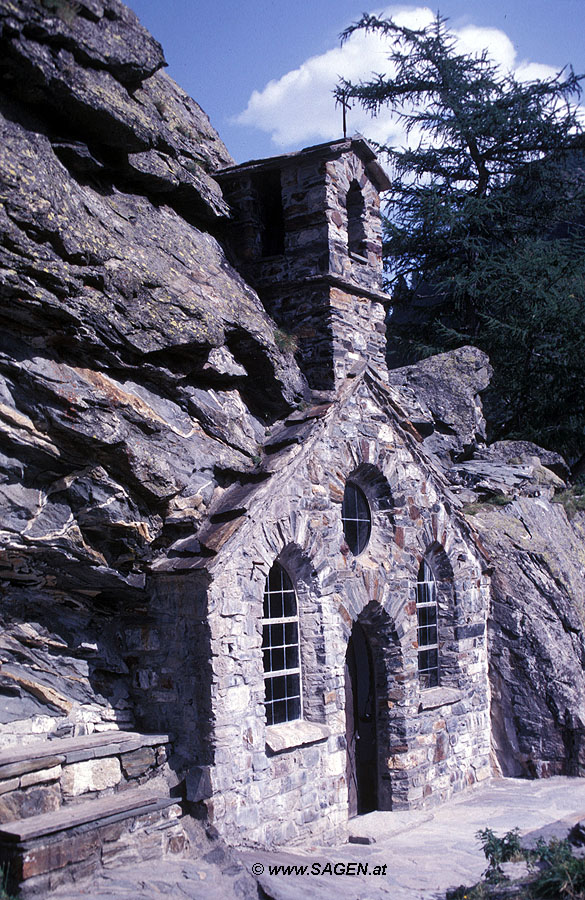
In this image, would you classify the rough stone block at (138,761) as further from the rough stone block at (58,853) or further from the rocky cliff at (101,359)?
the rough stone block at (58,853)

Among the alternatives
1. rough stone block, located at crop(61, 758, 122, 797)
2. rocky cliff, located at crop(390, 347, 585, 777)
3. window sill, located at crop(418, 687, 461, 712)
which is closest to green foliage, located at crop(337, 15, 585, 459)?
rocky cliff, located at crop(390, 347, 585, 777)

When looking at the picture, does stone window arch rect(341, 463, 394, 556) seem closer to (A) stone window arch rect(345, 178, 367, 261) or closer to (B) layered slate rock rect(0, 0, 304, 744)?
(B) layered slate rock rect(0, 0, 304, 744)

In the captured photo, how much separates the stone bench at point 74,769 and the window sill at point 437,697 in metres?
4.39

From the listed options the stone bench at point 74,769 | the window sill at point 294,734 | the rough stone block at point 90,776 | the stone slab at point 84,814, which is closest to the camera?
the stone slab at point 84,814

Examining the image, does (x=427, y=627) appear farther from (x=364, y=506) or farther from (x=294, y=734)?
(x=294, y=734)

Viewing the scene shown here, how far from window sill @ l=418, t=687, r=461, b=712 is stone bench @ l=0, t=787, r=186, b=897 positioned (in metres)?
4.53

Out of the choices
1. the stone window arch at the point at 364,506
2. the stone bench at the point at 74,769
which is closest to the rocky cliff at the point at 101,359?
the stone bench at the point at 74,769

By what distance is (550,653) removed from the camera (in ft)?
42.7

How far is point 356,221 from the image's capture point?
13.0m

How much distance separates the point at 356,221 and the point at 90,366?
5964mm

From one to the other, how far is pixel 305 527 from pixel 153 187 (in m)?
4.64

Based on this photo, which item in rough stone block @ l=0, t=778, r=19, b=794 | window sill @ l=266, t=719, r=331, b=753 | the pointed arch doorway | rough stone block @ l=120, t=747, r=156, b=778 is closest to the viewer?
rough stone block @ l=0, t=778, r=19, b=794

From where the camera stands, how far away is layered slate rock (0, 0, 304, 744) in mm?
8039

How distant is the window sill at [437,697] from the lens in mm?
11867
